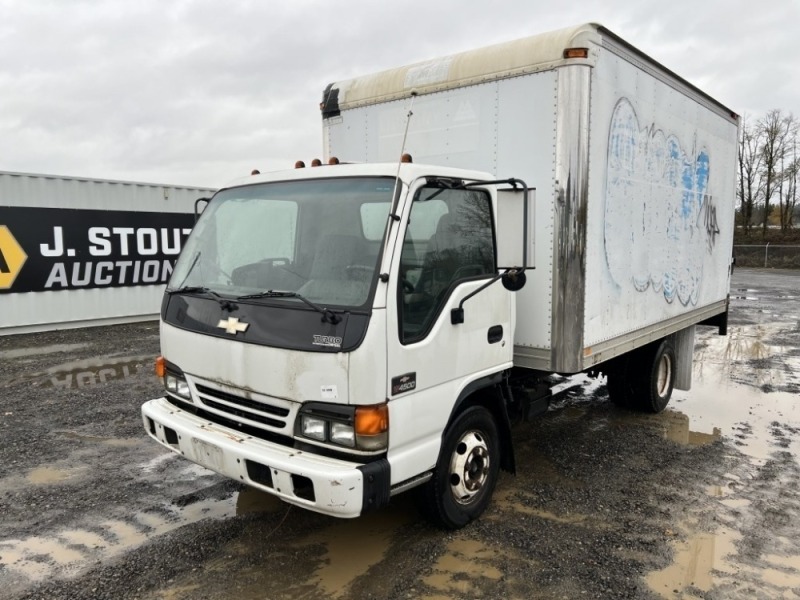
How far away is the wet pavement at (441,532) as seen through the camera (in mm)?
3385

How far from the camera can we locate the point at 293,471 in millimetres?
2994

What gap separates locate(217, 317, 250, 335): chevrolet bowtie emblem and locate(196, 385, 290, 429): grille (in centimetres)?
40

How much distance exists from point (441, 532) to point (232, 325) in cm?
194

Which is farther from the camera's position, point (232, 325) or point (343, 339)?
point (232, 325)

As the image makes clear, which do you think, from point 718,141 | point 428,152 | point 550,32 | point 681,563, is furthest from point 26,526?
point 718,141

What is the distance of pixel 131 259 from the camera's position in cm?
1341

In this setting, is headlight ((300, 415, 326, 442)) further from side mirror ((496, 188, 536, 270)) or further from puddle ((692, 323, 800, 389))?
puddle ((692, 323, 800, 389))

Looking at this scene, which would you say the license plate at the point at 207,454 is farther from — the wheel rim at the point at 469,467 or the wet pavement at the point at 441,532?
the wheel rim at the point at 469,467

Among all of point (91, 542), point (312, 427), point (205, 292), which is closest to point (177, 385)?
point (205, 292)

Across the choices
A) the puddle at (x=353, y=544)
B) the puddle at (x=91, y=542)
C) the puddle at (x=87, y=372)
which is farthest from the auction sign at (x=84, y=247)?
the puddle at (x=353, y=544)

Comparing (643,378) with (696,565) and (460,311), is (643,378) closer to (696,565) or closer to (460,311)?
(696,565)

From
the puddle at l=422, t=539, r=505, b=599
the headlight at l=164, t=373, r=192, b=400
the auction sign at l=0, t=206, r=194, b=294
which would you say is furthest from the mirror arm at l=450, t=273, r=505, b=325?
the auction sign at l=0, t=206, r=194, b=294

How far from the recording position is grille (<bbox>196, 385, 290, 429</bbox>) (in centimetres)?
328

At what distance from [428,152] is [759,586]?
367cm
